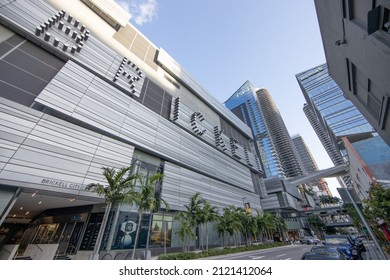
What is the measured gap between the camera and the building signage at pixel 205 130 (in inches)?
1366

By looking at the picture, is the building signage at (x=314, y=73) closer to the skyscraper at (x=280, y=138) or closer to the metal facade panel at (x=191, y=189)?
the skyscraper at (x=280, y=138)

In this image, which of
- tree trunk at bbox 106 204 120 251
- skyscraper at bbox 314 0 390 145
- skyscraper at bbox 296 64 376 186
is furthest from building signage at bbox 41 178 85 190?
skyscraper at bbox 296 64 376 186

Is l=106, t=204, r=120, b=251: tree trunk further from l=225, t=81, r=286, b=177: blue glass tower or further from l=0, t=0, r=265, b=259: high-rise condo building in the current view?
l=225, t=81, r=286, b=177: blue glass tower

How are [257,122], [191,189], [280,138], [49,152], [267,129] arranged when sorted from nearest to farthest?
[49,152] < [191,189] < [267,129] < [257,122] < [280,138]

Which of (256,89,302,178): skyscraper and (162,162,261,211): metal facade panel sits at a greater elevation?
(256,89,302,178): skyscraper

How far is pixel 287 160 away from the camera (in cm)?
12950

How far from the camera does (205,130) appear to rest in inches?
1567

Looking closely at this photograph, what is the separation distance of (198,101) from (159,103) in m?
17.1

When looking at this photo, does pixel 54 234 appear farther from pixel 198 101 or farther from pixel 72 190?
pixel 198 101

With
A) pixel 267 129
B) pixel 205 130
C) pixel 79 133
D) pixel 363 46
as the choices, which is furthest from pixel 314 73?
pixel 79 133

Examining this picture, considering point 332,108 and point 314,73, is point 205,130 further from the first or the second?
point 314,73

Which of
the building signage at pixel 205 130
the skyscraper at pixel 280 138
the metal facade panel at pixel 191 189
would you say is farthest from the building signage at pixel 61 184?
the skyscraper at pixel 280 138

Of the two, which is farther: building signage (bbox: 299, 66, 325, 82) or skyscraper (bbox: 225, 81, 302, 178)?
skyscraper (bbox: 225, 81, 302, 178)

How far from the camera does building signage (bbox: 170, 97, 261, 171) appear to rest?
34.7m
